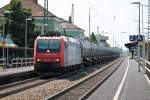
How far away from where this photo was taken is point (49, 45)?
38406 mm

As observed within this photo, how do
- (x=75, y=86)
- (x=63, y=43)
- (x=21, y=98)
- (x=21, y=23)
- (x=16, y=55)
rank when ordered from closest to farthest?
(x=21, y=98)
(x=75, y=86)
(x=63, y=43)
(x=16, y=55)
(x=21, y=23)

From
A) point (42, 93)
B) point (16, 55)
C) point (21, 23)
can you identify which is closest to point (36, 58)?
point (42, 93)

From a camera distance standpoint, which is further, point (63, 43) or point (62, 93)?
point (63, 43)

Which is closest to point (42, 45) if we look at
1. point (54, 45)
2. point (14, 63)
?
point (54, 45)

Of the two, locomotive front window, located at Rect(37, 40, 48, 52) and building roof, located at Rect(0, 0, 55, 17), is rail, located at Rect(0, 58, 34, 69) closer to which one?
locomotive front window, located at Rect(37, 40, 48, 52)

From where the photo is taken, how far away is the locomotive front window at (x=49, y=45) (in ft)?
125

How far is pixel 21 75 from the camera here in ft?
118

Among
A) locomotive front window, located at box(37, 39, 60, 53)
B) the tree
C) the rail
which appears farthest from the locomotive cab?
the tree

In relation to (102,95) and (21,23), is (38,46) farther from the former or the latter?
(21,23)

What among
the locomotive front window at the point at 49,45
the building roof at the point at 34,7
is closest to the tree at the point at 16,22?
the locomotive front window at the point at 49,45

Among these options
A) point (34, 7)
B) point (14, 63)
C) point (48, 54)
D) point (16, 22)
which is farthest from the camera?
point (34, 7)

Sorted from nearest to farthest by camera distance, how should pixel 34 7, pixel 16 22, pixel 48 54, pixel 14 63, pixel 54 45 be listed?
pixel 48 54 < pixel 54 45 < pixel 14 63 < pixel 16 22 < pixel 34 7

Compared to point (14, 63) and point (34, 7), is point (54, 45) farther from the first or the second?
point (34, 7)

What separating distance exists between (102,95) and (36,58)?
48.4 ft
